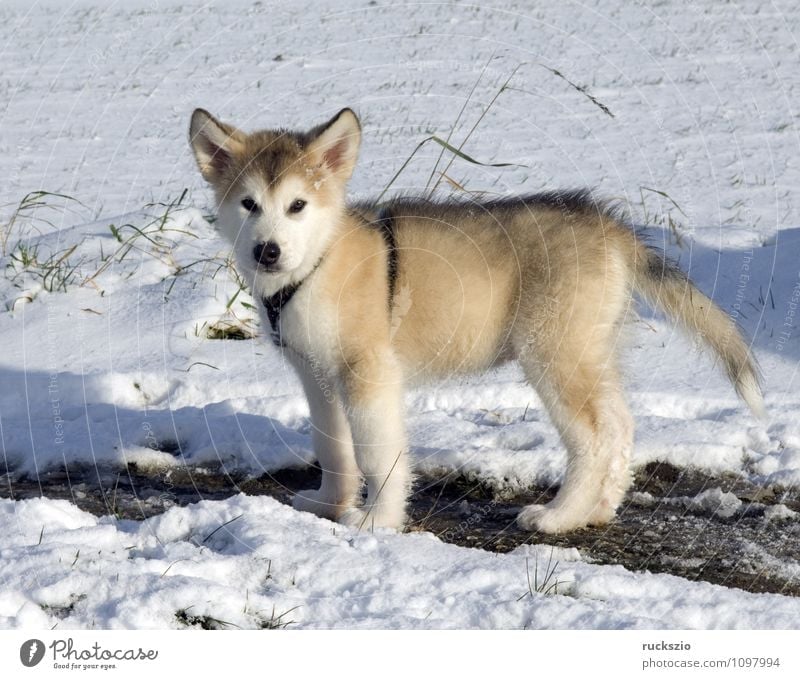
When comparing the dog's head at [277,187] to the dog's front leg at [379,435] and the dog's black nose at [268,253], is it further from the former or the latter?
the dog's front leg at [379,435]

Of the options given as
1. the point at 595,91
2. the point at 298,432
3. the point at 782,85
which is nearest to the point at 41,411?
the point at 298,432

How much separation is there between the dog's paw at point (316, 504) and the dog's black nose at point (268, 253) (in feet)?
3.91

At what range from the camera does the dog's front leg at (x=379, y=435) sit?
173 inches

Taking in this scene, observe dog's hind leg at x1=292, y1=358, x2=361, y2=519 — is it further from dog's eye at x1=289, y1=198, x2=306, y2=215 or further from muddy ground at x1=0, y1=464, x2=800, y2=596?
dog's eye at x1=289, y1=198, x2=306, y2=215

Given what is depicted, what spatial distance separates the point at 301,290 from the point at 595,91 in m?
9.65

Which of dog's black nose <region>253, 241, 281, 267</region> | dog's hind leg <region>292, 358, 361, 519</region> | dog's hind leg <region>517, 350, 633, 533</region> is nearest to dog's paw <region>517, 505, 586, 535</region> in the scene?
dog's hind leg <region>517, 350, 633, 533</region>

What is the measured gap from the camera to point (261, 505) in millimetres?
4305

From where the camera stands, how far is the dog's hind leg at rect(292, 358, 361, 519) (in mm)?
4797

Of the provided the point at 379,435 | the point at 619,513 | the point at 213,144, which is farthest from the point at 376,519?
the point at 213,144

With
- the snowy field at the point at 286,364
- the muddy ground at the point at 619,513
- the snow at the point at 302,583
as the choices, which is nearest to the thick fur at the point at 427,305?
the muddy ground at the point at 619,513

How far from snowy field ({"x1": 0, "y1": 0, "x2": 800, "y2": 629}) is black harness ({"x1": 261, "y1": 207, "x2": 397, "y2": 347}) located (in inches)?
29.9
